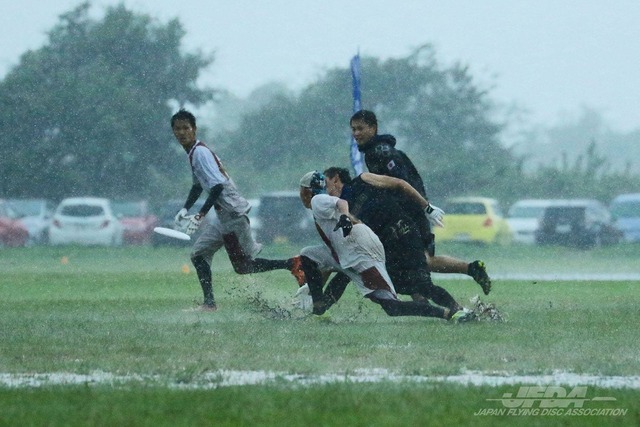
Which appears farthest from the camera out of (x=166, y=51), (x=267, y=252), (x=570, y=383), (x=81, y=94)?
(x=166, y=51)

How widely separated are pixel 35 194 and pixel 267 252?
17.0 metres

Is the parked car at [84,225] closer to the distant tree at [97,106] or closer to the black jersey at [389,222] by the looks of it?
the distant tree at [97,106]

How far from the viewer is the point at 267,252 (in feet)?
123

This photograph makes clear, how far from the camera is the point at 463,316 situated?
→ 12484mm

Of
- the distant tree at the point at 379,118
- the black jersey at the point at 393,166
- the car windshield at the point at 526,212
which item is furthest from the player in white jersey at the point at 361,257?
the distant tree at the point at 379,118

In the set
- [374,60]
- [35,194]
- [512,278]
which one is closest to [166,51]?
[35,194]

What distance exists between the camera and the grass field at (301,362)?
746cm

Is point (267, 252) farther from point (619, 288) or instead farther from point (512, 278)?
point (619, 288)

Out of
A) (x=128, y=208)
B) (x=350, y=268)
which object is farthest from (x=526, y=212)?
(x=350, y=268)

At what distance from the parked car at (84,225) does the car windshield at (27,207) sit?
273 cm

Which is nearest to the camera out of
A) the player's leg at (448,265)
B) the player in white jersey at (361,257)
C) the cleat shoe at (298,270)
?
the player in white jersey at (361,257)

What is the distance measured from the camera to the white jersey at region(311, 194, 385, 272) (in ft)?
40.6
